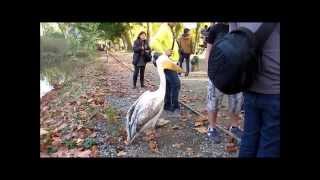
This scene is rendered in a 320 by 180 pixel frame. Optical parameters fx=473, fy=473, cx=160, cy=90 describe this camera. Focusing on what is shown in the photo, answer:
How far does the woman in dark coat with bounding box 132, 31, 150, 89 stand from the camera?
3.54 meters

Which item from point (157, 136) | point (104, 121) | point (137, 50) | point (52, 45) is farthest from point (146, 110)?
point (52, 45)

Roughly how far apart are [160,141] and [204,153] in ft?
1.13

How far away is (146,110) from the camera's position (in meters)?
3.60

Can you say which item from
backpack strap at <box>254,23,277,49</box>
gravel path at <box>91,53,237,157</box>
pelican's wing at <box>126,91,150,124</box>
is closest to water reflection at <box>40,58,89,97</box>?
gravel path at <box>91,53,237,157</box>

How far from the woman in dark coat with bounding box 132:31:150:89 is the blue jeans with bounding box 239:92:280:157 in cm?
90

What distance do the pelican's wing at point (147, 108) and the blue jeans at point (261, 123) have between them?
79 centimetres

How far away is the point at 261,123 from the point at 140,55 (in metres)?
1.10

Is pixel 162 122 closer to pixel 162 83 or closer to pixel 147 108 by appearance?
pixel 147 108

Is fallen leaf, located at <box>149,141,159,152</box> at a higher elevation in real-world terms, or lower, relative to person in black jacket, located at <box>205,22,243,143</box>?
lower

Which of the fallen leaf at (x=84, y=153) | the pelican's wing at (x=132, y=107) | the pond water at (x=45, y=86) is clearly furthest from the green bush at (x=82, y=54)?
the fallen leaf at (x=84, y=153)

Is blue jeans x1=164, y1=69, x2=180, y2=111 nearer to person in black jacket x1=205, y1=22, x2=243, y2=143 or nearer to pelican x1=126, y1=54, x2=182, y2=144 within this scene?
pelican x1=126, y1=54, x2=182, y2=144
